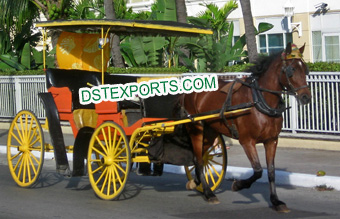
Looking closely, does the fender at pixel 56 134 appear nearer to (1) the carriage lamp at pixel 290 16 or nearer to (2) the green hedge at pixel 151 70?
(2) the green hedge at pixel 151 70

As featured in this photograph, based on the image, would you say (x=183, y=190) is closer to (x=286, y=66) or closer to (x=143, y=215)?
(x=143, y=215)

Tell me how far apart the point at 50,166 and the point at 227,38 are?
690 cm

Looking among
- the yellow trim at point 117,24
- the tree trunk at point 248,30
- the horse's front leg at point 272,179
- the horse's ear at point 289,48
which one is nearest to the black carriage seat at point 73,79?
the yellow trim at point 117,24

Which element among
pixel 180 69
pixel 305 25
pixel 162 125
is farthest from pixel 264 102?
pixel 305 25

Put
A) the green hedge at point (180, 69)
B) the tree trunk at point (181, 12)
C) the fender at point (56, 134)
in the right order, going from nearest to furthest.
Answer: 1. the fender at point (56, 134)
2. the green hedge at point (180, 69)
3. the tree trunk at point (181, 12)

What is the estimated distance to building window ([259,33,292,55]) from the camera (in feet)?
79.7

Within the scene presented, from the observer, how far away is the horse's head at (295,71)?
8375 mm

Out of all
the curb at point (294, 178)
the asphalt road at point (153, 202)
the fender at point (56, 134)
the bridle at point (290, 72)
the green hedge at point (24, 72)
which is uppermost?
the green hedge at point (24, 72)

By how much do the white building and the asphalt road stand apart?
42.4ft

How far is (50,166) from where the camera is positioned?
1391 cm

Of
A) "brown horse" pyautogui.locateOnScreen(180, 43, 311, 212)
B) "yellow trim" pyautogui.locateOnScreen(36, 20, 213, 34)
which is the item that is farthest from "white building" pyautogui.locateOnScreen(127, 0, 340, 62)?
"brown horse" pyautogui.locateOnScreen(180, 43, 311, 212)

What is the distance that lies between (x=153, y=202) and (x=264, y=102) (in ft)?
7.06

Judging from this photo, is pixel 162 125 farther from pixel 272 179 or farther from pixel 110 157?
pixel 272 179

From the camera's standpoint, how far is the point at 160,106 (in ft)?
33.5
